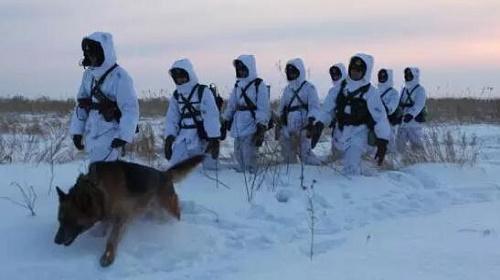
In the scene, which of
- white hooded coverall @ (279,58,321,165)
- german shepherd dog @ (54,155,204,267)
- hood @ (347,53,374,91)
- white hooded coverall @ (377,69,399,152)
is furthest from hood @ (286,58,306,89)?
german shepherd dog @ (54,155,204,267)

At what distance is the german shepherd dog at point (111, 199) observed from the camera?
18.0 feet

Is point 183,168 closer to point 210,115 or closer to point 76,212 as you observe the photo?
point 76,212

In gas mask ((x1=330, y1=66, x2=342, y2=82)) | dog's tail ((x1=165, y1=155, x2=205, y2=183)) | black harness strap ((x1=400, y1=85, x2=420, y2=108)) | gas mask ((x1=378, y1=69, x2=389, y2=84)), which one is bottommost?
black harness strap ((x1=400, y1=85, x2=420, y2=108))

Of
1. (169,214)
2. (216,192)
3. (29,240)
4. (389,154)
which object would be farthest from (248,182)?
(389,154)

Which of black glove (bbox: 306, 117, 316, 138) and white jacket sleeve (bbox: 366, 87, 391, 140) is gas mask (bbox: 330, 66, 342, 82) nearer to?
black glove (bbox: 306, 117, 316, 138)

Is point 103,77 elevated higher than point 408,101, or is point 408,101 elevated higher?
point 103,77

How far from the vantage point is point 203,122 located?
8.96 metres

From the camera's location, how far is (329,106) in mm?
9914

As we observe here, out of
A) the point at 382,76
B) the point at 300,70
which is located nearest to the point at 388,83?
the point at 382,76

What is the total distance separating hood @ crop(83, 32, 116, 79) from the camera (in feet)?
22.4

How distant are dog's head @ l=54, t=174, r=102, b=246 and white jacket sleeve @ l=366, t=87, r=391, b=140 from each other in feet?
16.2

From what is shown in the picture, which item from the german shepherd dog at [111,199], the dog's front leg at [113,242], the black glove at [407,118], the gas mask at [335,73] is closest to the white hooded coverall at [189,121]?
the german shepherd dog at [111,199]

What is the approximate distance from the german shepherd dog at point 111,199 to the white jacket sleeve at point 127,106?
0.58m

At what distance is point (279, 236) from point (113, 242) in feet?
5.43
